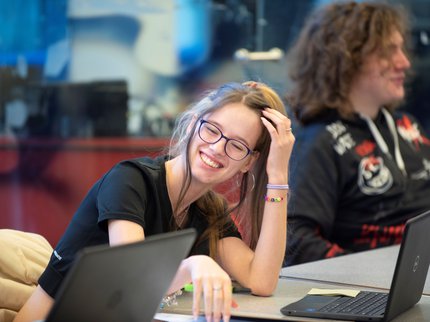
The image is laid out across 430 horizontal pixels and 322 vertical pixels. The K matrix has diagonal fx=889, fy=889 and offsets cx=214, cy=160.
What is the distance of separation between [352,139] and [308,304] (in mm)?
1415

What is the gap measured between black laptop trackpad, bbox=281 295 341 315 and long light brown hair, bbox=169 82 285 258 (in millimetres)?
284

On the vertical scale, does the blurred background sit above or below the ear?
below

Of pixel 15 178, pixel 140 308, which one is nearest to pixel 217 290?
pixel 140 308

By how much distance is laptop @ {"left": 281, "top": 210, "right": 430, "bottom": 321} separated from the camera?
1.73 m

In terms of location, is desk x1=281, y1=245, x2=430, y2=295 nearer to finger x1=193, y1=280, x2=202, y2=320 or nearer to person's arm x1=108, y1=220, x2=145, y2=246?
person's arm x1=108, y1=220, x2=145, y2=246

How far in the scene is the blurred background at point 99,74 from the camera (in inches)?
162

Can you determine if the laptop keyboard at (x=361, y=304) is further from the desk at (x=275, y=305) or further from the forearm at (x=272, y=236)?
the forearm at (x=272, y=236)

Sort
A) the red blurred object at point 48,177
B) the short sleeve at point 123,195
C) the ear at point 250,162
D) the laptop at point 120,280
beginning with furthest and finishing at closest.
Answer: the red blurred object at point 48,177, the ear at point 250,162, the short sleeve at point 123,195, the laptop at point 120,280

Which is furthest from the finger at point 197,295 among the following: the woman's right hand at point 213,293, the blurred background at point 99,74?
the blurred background at point 99,74

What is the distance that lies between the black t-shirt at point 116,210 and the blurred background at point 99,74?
6.59 ft

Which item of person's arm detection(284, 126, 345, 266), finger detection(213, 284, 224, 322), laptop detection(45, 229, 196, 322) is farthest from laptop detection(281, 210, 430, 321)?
person's arm detection(284, 126, 345, 266)

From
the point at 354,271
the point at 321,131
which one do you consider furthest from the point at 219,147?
the point at 321,131

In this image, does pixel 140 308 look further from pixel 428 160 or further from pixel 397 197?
pixel 428 160

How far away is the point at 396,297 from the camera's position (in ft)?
5.79
